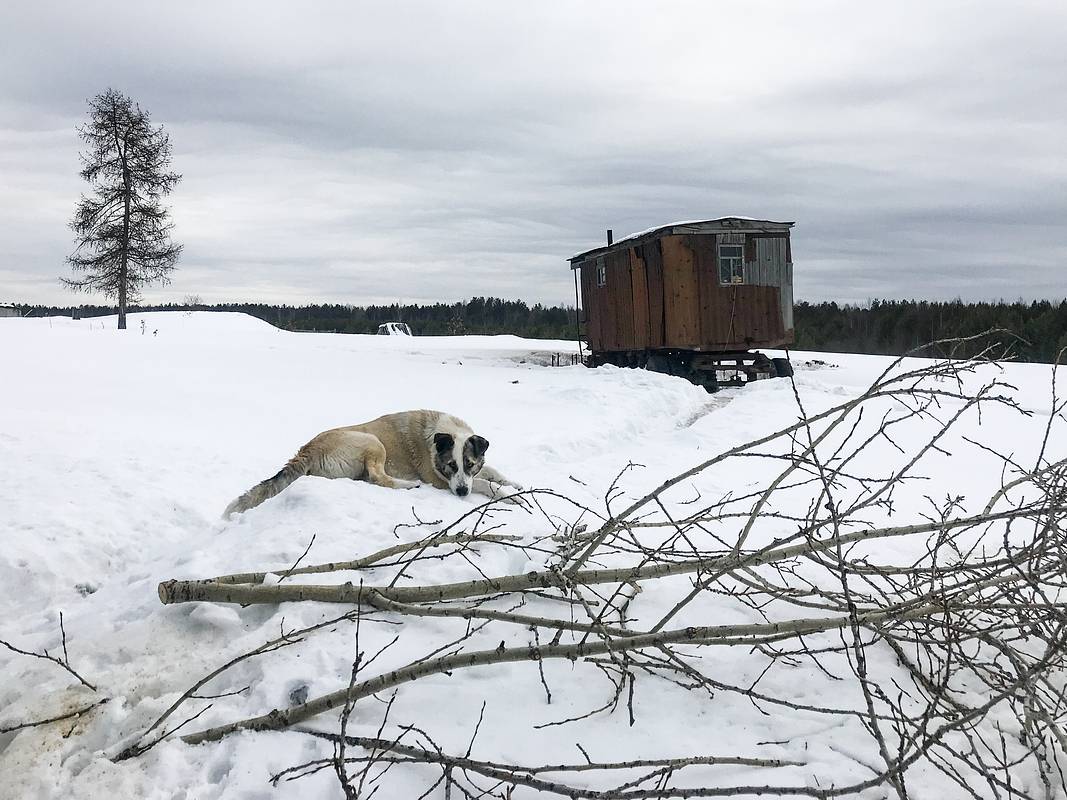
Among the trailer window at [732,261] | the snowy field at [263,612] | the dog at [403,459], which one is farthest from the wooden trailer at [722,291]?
the dog at [403,459]

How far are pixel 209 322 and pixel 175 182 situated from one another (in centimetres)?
1432

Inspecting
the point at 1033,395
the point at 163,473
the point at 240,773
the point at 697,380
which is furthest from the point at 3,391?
the point at 1033,395

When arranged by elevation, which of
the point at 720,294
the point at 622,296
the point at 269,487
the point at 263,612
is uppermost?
the point at 622,296

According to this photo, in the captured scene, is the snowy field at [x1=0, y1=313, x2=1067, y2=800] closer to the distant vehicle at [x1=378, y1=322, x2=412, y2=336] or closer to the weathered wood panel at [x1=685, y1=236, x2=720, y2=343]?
the weathered wood panel at [x1=685, y1=236, x2=720, y2=343]

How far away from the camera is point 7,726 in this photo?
294 centimetres

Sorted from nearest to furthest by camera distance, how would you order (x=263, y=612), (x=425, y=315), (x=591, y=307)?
(x=263, y=612)
(x=591, y=307)
(x=425, y=315)

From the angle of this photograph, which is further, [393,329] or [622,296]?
[393,329]

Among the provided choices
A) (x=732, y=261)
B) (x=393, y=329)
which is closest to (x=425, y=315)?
(x=393, y=329)

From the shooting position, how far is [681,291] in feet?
68.0

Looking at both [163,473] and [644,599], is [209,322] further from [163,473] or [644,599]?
[644,599]

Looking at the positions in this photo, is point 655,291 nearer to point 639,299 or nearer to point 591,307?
point 639,299

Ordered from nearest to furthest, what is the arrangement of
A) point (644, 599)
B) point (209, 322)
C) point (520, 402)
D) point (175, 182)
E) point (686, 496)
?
point (644, 599) → point (686, 496) → point (520, 402) → point (175, 182) → point (209, 322)

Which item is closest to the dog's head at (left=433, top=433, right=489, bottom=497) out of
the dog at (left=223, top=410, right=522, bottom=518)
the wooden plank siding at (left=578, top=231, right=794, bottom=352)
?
the dog at (left=223, top=410, right=522, bottom=518)

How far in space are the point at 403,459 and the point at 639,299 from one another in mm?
16446
